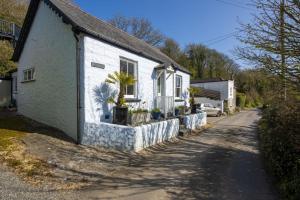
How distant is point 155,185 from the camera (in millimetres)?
6551

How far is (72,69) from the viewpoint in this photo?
34.6 ft

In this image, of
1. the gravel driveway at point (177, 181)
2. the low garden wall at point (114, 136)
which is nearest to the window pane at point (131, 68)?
the low garden wall at point (114, 136)

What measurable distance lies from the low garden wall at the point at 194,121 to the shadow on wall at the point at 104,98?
5.95 meters

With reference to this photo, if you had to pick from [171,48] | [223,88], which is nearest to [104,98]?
[223,88]

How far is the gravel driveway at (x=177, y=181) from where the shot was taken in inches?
230

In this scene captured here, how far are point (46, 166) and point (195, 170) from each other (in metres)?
4.38

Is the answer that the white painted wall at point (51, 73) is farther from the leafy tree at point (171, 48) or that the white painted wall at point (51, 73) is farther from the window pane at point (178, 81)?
the leafy tree at point (171, 48)

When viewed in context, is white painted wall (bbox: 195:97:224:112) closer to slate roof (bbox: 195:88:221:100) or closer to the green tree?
slate roof (bbox: 195:88:221:100)

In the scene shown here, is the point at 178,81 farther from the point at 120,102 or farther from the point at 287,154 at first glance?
the point at 287,154

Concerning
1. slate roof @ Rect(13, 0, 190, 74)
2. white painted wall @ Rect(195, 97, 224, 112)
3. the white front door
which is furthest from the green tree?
white painted wall @ Rect(195, 97, 224, 112)

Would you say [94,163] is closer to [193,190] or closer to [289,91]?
[193,190]

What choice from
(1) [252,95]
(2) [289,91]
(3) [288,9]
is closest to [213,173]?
(2) [289,91]

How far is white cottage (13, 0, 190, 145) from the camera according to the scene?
10188mm

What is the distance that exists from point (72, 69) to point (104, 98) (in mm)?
1795
